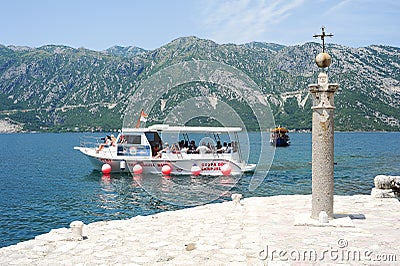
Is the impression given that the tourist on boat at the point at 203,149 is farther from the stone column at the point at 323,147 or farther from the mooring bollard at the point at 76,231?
the mooring bollard at the point at 76,231

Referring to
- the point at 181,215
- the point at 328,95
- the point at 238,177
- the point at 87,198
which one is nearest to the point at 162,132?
the point at 238,177

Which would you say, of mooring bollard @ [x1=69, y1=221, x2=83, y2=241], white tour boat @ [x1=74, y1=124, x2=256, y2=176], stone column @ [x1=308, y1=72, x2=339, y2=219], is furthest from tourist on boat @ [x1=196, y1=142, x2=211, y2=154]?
mooring bollard @ [x1=69, y1=221, x2=83, y2=241]

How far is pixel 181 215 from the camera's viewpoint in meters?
13.0

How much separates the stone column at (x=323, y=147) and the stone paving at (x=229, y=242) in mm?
759

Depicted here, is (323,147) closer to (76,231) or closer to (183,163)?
(76,231)

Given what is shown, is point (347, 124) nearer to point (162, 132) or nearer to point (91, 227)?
point (162, 132)

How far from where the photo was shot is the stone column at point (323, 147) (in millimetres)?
10344

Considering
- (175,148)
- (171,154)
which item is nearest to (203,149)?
(175,148)

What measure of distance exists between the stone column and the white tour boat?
21.2m

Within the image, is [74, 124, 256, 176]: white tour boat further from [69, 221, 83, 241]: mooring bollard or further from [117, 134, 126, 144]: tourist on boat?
[69, 221, 83, 241]: mooring bollard

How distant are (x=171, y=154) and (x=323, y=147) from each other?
2332 cm

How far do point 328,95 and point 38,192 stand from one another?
2266cm

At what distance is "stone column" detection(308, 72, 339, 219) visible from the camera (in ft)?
33.9

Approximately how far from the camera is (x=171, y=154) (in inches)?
1299
